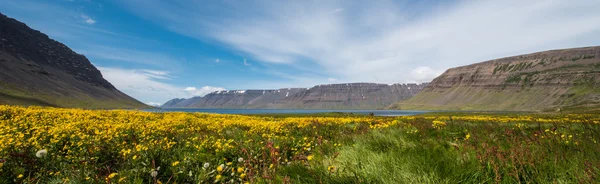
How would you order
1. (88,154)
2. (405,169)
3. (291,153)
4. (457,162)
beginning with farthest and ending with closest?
1. (291,153)
2. (88,154)
3. (457,162)
4. (405,169)

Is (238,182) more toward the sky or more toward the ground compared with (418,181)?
more toward the ground

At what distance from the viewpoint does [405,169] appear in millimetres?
3281

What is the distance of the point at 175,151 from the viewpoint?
5.88 meters

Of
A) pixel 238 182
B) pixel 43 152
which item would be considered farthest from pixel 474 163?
pixel 43 152

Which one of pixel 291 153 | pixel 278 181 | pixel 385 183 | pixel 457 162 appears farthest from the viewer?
pixel 291 153

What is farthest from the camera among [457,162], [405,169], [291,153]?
[291,153]

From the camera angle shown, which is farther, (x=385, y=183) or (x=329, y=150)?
(x=329, y=150)

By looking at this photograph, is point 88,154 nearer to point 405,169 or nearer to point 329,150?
point 329,150

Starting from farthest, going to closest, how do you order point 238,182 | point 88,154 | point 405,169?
1. point 88,154
2. point 238,182
3. point 405,169

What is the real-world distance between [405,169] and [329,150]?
8.51 ft

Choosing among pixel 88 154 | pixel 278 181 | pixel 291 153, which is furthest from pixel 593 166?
pixel 88 154

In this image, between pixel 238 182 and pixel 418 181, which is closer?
pixel 418 181

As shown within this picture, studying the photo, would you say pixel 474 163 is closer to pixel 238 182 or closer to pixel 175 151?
pixel 238 182

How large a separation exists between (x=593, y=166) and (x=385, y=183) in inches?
89.0
